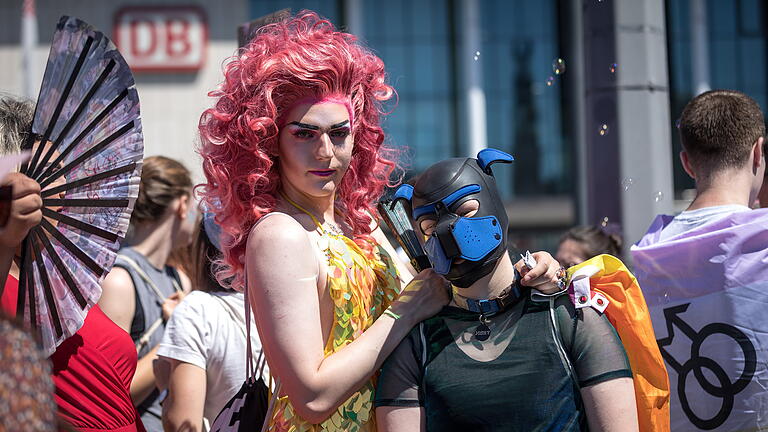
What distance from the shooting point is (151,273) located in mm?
3727

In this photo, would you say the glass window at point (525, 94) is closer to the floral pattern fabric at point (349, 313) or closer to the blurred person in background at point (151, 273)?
the blurred person in background at point (151, 273)

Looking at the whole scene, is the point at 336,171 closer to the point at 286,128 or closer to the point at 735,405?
the point at 286,128

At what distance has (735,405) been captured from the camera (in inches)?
107

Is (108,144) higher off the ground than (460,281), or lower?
higher

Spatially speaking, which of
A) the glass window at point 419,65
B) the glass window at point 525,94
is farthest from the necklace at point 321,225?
the glass window at point 525,94

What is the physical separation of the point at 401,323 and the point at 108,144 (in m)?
0.92

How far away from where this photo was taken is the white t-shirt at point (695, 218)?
109 inches

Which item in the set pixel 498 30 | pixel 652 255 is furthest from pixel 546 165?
pixel 652 255

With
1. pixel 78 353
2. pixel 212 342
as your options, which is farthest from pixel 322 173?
pixel 212 342

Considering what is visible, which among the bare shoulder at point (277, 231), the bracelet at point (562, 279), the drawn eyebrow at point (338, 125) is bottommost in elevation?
the bracelet at point (562, 279)

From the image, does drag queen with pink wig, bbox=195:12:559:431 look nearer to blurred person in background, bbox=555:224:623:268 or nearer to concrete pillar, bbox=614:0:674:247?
concrete pillar, bbox=614:0:674:247

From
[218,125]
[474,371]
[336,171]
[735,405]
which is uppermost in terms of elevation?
[218,125]

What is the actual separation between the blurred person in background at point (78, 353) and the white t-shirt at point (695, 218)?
1.81 meters

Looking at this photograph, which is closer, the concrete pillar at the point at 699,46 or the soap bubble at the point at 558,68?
the soap bubble at the point at 558,68
